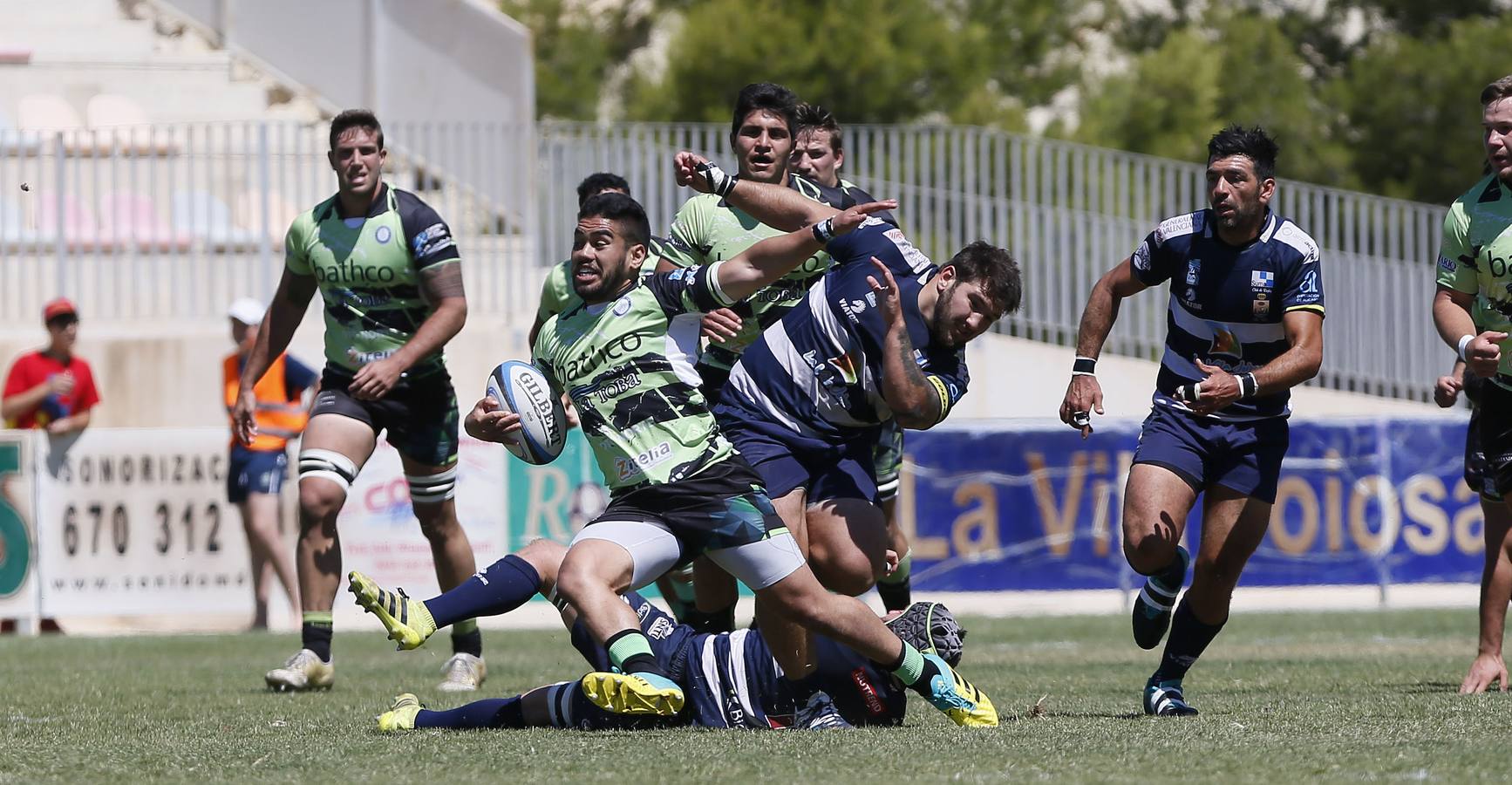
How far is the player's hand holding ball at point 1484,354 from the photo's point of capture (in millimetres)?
6656

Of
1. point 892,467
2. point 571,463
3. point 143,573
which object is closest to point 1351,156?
point 571,463

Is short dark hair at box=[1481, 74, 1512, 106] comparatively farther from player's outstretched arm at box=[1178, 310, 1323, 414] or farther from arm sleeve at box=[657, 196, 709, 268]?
arm sleeve at box=[657, 196, 709, 268]

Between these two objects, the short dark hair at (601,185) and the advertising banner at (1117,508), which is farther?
the advertising banner at (1117,508)

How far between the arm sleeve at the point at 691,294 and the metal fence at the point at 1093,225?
11.5 m

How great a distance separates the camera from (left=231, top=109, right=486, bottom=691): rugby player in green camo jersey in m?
8.09

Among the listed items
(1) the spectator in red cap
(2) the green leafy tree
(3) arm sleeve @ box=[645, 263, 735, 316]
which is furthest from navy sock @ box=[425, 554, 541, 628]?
(2) the green leafy tree

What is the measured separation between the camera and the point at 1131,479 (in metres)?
6.80

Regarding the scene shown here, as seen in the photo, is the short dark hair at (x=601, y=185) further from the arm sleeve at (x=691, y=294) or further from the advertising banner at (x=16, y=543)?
the advertising banner at (x=16, y=543)

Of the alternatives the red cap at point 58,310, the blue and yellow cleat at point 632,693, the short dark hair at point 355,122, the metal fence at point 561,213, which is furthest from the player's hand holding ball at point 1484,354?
the metal fence at point 561,213

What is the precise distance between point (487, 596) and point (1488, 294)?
3783 millimetres

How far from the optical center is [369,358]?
8281 mm

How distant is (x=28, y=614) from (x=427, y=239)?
6683 millimetres

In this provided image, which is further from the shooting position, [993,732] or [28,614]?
[28,614]

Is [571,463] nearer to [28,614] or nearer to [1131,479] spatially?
[28,614]
